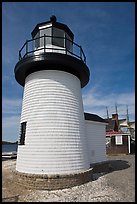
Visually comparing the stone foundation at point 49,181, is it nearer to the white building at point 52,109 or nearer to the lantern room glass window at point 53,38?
the white building at point 52,109

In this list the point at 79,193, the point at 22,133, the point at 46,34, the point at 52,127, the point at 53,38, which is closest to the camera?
the point at 79,193

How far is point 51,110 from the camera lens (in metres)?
8.20

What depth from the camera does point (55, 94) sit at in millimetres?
8438

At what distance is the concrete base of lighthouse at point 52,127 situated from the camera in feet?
25.6

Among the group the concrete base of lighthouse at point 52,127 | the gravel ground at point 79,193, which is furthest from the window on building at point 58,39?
the gravel ground at point 79,193

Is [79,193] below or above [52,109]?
below

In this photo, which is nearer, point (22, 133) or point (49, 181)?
point (49, 181)

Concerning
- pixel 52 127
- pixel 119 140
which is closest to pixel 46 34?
pixel 52 127

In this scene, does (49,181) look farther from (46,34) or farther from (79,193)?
(46,34)

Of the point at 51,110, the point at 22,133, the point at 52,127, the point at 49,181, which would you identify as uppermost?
the point at 51,110

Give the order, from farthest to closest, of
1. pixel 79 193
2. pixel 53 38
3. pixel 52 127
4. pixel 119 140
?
1. pixel 119 140
2. pixel 53 38
3. pixel 52 127
4. pixel 79 193

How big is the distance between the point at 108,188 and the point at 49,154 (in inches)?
104

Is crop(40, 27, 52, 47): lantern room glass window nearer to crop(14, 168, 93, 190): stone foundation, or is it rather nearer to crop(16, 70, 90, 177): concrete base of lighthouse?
crop(16, 70, 90, 177): concrete base of lighthouse

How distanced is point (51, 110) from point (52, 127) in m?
0.71
